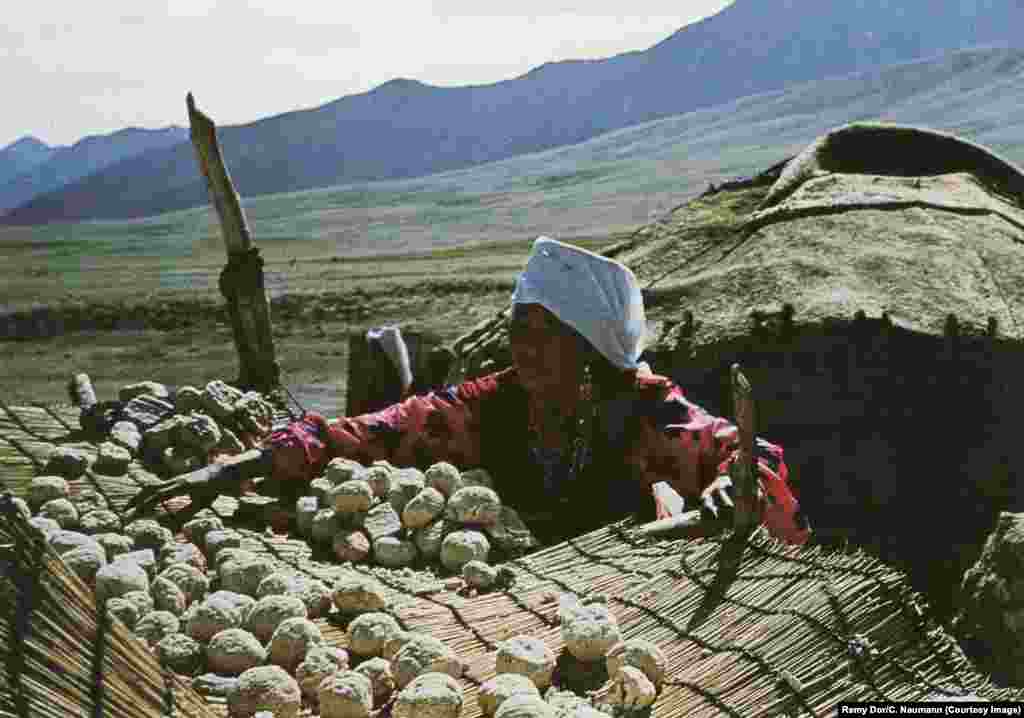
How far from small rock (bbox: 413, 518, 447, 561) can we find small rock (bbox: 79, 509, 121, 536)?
723 mm

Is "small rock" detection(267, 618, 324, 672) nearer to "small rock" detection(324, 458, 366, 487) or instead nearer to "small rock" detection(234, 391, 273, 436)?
"small rock" detection(324, 458, 366, 487)

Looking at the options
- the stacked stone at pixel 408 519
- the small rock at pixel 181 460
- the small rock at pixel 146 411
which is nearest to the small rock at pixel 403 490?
the stacked stone at pixel 408 519

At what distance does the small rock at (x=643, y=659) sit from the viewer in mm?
1823

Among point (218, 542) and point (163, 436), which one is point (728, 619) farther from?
point (163, 436)

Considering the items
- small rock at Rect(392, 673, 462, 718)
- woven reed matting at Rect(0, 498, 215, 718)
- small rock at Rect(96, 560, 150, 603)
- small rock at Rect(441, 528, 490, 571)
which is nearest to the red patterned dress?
small rock at Rect(441, 528, 490, 571)

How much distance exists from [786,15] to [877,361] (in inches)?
1813

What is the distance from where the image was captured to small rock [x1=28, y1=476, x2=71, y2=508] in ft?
8.93

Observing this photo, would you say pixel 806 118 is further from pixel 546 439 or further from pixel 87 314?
pixel 546 439

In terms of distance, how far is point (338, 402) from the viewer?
929 centimetres

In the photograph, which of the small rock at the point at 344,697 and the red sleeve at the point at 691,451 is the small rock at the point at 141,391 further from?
the small rock at the point at 344,697

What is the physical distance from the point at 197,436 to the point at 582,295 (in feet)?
4.05

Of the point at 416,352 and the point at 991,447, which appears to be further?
the point at 416,352

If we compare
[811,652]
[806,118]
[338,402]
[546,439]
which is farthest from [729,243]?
[806,118]

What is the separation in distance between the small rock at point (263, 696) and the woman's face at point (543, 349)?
1334 millimetres
